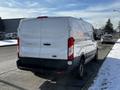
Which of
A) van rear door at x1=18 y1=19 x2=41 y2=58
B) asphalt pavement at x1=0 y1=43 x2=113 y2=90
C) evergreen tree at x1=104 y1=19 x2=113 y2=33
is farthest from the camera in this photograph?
evergreen tree at x1=104 y1=19 x2=113 y2=33

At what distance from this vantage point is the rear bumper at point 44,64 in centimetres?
780

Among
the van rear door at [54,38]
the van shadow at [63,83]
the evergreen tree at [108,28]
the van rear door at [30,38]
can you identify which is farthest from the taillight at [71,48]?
the evergreen tree at [108,28]

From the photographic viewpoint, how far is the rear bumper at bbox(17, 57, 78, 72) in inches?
307

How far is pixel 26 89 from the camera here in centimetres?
746

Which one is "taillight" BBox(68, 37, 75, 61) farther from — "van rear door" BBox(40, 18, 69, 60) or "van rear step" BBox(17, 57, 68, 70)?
"van rear step" BBox(17, 57, 68, 70)

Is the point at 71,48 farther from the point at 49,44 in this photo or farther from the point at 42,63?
the point at 42,63

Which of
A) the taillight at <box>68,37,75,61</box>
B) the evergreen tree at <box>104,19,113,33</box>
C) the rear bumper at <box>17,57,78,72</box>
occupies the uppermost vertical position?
the taillight at <box>68,37,75,61</box>

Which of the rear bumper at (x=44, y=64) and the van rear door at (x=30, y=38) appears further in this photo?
the van rear door at (x=30, y=38)

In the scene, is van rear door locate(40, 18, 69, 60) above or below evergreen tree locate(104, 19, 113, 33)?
above

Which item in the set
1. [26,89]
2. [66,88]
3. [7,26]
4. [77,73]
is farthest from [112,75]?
[7,26]

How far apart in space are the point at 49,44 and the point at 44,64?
677 mm

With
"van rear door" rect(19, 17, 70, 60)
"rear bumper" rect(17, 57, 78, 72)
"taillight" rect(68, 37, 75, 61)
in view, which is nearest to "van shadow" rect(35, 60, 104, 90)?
"rear bumper" rect(17, 57, 78, 72)

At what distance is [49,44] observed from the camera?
8.02 m

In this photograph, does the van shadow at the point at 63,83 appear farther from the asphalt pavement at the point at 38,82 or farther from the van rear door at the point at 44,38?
the van rear door at the point at 44,38
